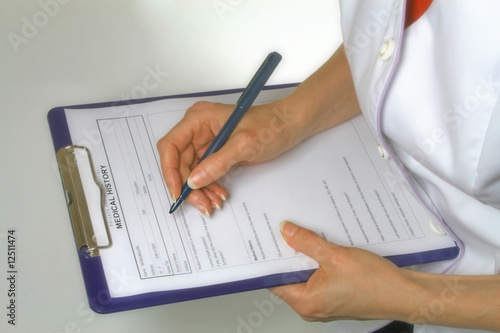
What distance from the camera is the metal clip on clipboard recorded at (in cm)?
58

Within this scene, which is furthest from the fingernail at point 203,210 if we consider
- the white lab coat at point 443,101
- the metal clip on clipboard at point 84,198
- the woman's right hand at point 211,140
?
the white lab coat at point 443,101

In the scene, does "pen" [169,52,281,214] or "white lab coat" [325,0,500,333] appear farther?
"pen" [169,52,281,214]

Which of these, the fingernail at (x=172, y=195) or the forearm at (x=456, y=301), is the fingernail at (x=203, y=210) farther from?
the forearm at (x=456, y=301)

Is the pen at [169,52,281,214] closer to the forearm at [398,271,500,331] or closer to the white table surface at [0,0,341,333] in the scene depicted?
the white table surface at [0,0,341,333]

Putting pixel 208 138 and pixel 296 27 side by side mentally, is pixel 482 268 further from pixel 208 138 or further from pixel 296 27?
pixel 296 27

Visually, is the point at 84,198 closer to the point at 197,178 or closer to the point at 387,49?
the point at 197,178

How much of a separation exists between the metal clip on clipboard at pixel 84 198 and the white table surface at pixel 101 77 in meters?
0.09

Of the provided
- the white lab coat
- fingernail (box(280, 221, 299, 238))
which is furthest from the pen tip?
the white lab coat

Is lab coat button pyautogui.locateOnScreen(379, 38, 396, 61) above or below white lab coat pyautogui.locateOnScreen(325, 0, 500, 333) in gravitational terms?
above

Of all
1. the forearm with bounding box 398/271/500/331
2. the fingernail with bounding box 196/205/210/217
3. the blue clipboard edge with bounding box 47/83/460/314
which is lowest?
the forearm with bounding box 398/271/500/331

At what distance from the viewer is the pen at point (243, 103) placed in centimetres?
63

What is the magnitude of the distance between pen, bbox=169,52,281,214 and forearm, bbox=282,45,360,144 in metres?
0.08

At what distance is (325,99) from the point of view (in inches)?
28.5

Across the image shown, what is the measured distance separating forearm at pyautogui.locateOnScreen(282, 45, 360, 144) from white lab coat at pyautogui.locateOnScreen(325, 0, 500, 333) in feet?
0.23
